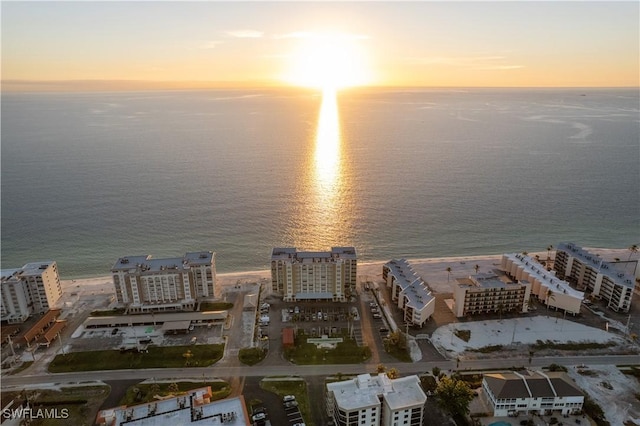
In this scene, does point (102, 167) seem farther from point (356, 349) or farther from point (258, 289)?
point (356, 349)

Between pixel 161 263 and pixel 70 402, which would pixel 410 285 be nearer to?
pixel 161 263

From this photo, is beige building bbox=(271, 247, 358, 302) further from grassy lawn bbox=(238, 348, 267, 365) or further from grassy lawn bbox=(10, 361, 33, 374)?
grassy lawn bbox=(10, 361, 33, 374)

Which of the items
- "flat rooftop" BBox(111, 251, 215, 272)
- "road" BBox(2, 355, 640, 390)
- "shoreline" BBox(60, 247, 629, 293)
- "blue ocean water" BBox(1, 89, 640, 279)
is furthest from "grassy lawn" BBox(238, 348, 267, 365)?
"blue ocean water" BBox(1, 89, 640, 279)

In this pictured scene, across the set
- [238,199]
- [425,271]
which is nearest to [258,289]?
[425,271]

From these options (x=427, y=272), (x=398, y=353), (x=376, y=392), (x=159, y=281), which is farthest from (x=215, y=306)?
(x=427, y=272)

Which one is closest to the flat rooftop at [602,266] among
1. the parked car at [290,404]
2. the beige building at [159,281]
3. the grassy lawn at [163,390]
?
the parked car at [290,404]

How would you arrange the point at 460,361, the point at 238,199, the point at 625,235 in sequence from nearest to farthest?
the point at 460,361, the point at 625,235, the point at 238,199

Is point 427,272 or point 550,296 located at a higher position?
point 550,296
